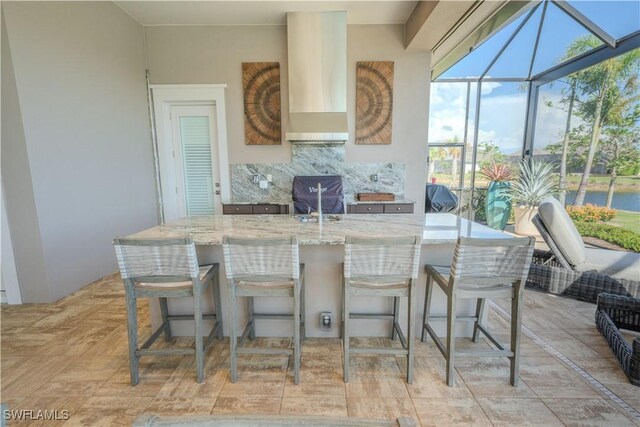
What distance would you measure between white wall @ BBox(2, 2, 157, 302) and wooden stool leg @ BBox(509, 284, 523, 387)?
3989 mm

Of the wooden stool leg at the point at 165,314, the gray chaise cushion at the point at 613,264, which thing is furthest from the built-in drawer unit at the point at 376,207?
the wooden stool leg at the point at 165,314

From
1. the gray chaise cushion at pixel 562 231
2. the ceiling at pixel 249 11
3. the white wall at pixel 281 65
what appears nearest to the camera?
the gray chaise cushion at pixel 562 231

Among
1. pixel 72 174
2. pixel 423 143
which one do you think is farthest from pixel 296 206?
pixel 72 174

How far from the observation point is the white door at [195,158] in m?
4.22

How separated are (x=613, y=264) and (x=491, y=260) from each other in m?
2.28

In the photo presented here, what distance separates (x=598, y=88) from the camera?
4191 millimetres

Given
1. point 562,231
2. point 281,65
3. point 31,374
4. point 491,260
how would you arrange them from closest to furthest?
point 491,260
point 31,374
point 562,231
point 281,65

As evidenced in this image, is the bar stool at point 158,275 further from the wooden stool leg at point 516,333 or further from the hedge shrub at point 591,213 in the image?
the hedge shrub at point 591,213

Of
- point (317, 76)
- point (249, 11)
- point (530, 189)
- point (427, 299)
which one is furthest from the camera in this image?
point (530, 189)

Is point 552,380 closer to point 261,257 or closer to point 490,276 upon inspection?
point 490,276

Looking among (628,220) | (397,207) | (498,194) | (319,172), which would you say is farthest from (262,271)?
(498,194)

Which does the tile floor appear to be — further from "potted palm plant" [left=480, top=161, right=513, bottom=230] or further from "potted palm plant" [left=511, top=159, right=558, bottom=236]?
"potted palm plant" [left=480, top=161, right=513, bottom=230]

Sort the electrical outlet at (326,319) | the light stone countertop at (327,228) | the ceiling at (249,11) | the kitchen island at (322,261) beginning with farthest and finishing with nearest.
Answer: the ceiling at (249,11), the electrical outlet at (326,319), the kitchen island at (322,261), the light stone countertop at (327,228)

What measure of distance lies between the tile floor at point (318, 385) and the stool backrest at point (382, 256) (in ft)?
2.34
